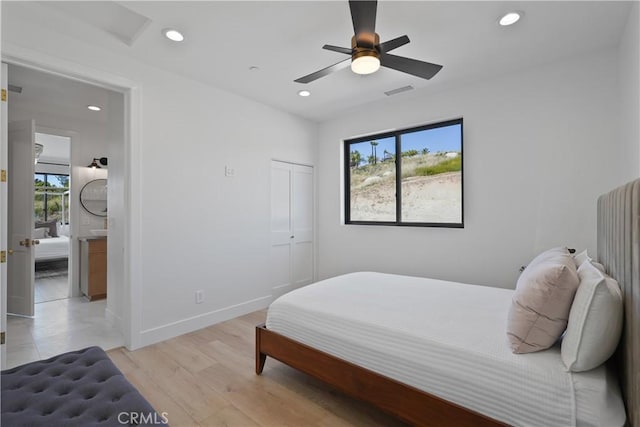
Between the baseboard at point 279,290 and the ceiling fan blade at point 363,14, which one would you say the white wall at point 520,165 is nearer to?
the baseboard at point 279,290

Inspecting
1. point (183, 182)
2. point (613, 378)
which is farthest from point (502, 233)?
point (183, 182)

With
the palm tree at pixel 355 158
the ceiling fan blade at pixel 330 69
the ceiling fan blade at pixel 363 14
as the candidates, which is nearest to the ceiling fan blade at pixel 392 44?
the ceiling fan blade at pixel 363 14

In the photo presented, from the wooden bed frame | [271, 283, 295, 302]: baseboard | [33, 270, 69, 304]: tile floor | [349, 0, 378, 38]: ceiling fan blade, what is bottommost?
[33, 270, 69, 304]: tile floor

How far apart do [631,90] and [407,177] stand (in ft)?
7.24

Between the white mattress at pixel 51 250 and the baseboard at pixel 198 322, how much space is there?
4.65 meters

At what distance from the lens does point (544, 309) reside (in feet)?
4.57

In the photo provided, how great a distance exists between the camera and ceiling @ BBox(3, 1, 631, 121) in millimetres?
2107

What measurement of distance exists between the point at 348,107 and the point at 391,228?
5.83 ft

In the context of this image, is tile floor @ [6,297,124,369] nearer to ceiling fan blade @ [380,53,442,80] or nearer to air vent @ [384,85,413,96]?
ceiling fan blade @ [380,53,442,80]

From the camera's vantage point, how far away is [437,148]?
3.78m

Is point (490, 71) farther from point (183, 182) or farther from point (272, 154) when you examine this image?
point (183, 182)

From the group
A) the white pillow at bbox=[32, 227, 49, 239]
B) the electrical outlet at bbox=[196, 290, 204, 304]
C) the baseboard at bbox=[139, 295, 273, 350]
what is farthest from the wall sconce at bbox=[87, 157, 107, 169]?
the white pillow at bbox=[32, 227, 49, 239]

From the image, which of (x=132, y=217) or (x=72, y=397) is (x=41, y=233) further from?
(x=72, y=397)

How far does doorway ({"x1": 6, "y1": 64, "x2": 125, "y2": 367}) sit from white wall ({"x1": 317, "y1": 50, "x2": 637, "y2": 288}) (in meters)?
3.33
